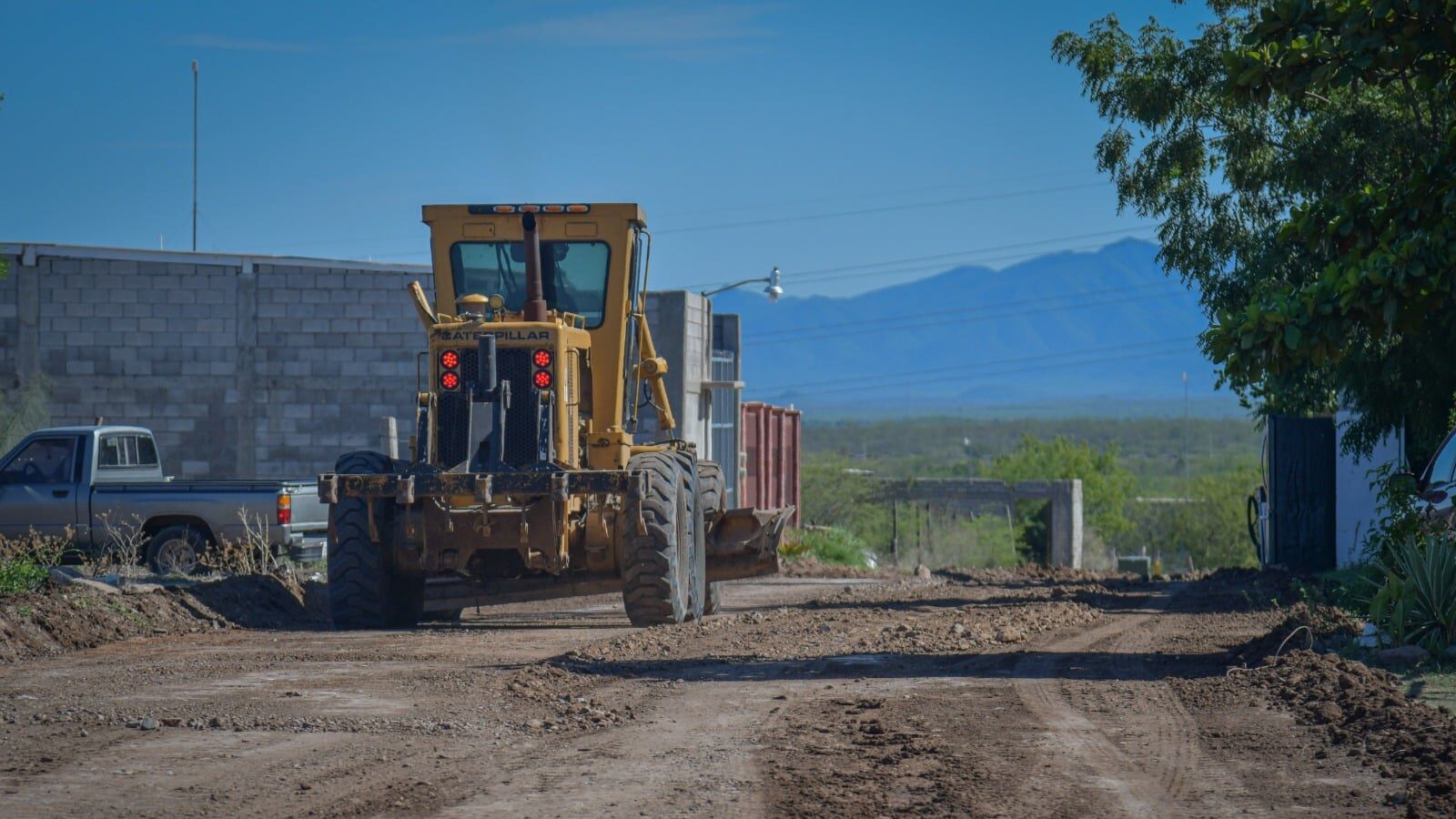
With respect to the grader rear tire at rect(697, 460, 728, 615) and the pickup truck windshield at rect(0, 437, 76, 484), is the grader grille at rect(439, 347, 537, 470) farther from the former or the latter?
the pickup truck windshield at rect(0, 437, 76, 484)

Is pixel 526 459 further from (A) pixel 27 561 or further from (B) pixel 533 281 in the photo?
(A) pixel 27 561

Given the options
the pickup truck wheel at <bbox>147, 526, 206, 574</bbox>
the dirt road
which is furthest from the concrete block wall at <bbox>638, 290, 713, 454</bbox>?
the dirt road

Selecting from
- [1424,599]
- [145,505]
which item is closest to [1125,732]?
[1424,599]

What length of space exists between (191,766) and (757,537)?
875cm

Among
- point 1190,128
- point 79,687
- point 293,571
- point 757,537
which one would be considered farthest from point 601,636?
point 1190,128

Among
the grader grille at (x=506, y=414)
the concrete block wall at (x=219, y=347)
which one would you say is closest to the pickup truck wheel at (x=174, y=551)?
the grader grille at (x=506, y=414)

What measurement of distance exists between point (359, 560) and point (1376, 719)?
27.6 feet

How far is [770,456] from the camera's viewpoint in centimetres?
3444

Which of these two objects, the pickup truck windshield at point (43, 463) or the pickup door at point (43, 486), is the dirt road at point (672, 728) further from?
the pickup truck windshield at point (43, 463)

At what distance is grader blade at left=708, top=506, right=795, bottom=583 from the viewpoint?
621 inches

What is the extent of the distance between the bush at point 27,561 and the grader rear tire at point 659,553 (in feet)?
17.3

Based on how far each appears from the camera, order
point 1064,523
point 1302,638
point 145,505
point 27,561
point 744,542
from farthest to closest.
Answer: point 1064,523, point 145,505, point 744,542, point 27,561, point 1302,638

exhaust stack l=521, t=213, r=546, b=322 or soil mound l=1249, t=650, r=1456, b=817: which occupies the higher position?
exhaust stack l=521, t=213, r=546, b=322

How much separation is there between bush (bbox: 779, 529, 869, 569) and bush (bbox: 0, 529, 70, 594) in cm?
1342
